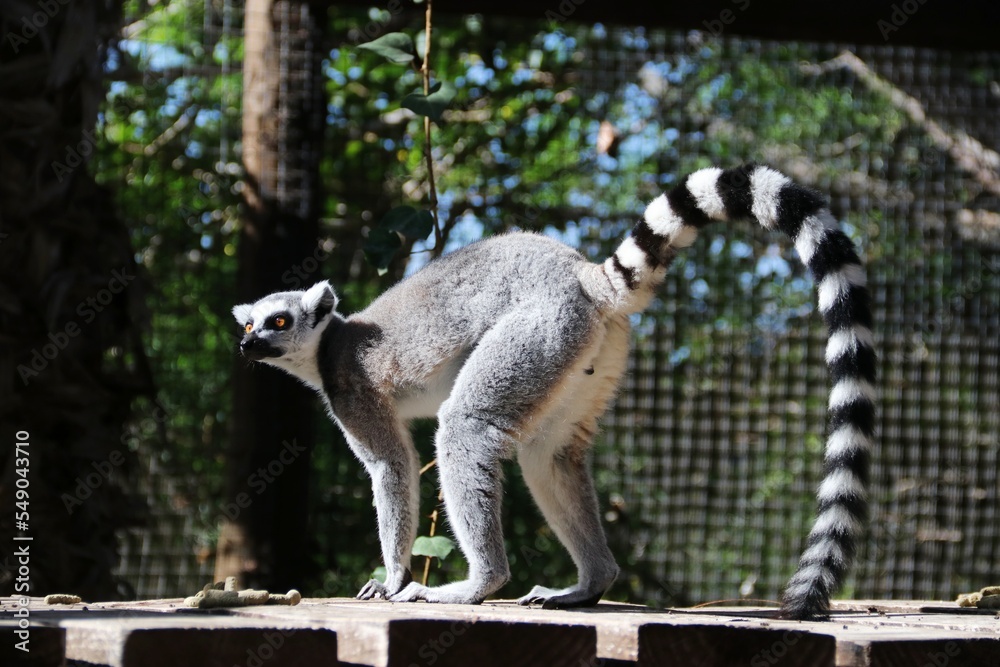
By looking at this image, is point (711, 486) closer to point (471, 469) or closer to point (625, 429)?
point (625, 429)

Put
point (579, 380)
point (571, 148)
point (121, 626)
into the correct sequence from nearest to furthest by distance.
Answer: point (121, 626), point (579, 380), point (571, 148)

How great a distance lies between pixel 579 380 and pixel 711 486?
81.8 inches

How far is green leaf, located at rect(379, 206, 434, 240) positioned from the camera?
11.7ft

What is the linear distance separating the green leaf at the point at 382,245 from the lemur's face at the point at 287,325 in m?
0.25

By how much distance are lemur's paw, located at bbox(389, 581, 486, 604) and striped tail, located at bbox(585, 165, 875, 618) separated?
75 centimetres

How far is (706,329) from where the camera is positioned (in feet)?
16.4

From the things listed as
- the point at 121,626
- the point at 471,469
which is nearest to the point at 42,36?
the point at 471,469

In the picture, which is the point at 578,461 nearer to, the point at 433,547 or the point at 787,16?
the point at 433,547

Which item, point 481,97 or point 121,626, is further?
point 481,97
